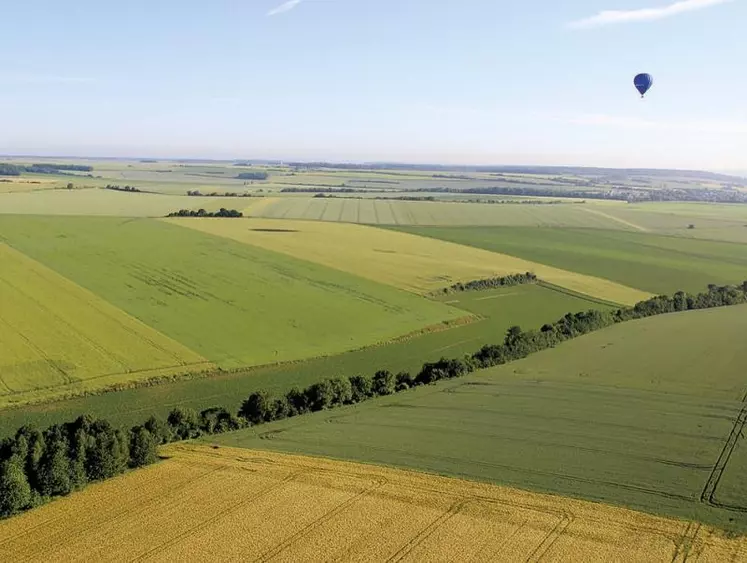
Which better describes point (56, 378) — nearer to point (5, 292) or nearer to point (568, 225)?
point (5, 292)

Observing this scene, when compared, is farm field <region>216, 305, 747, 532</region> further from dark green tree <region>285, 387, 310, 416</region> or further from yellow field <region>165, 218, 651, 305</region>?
yellow field <region>165, 218, 651, 305</region>

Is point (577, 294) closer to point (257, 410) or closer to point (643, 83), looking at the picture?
point (643, 83)

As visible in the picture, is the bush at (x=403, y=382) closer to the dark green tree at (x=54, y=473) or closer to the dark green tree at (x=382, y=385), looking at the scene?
the dark green tree at (x=382, y=385)

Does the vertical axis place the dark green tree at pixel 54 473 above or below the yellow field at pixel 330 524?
above

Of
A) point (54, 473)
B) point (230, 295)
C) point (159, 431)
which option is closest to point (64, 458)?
point (54, 473)

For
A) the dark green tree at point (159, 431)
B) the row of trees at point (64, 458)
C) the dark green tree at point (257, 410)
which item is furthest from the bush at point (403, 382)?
the row of trees at point (64, 458)

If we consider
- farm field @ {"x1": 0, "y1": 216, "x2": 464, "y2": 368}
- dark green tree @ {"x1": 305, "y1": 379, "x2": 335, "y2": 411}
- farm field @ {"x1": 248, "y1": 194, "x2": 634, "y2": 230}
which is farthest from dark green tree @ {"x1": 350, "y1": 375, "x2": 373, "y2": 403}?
farm field @ {"x1": 248, "y1": 194, "x2": 634, "y2": 230}

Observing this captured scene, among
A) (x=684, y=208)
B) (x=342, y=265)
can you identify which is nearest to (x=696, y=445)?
(x=342, y=265)
